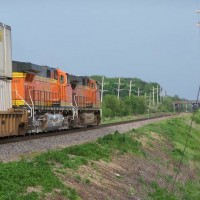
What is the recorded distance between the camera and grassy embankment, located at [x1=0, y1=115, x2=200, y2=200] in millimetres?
8984

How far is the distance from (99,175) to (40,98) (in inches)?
533

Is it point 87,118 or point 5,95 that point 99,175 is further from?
point 87,118

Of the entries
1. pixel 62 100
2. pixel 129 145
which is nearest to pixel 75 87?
pixel 62 100

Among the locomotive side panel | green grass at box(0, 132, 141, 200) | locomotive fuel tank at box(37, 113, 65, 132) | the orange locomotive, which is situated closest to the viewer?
green grass at box(0, 132, 141, 200)

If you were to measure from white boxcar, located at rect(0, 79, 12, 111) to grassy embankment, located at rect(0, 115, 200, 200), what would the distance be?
14.6 ft

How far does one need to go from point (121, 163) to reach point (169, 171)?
13.6ft

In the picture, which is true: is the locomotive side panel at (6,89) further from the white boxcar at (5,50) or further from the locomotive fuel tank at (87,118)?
the locomotive fuel tank at (87,118)

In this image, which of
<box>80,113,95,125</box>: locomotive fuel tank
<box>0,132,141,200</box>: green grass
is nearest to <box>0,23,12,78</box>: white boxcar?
<box>0,132,141,200</box>: green grass

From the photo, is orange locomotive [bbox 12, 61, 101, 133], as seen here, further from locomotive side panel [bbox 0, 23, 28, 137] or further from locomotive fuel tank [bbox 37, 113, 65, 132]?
locomotive side panel [bbox 0, 23, 28, 137]

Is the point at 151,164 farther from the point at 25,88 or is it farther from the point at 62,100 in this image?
the point at 62,100

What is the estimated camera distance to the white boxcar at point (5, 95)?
1867 centimetres

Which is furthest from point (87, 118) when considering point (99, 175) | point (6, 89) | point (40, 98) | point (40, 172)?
point (40, 172)

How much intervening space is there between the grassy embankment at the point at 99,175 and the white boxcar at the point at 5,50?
5.12 metres

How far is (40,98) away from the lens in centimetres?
2514
